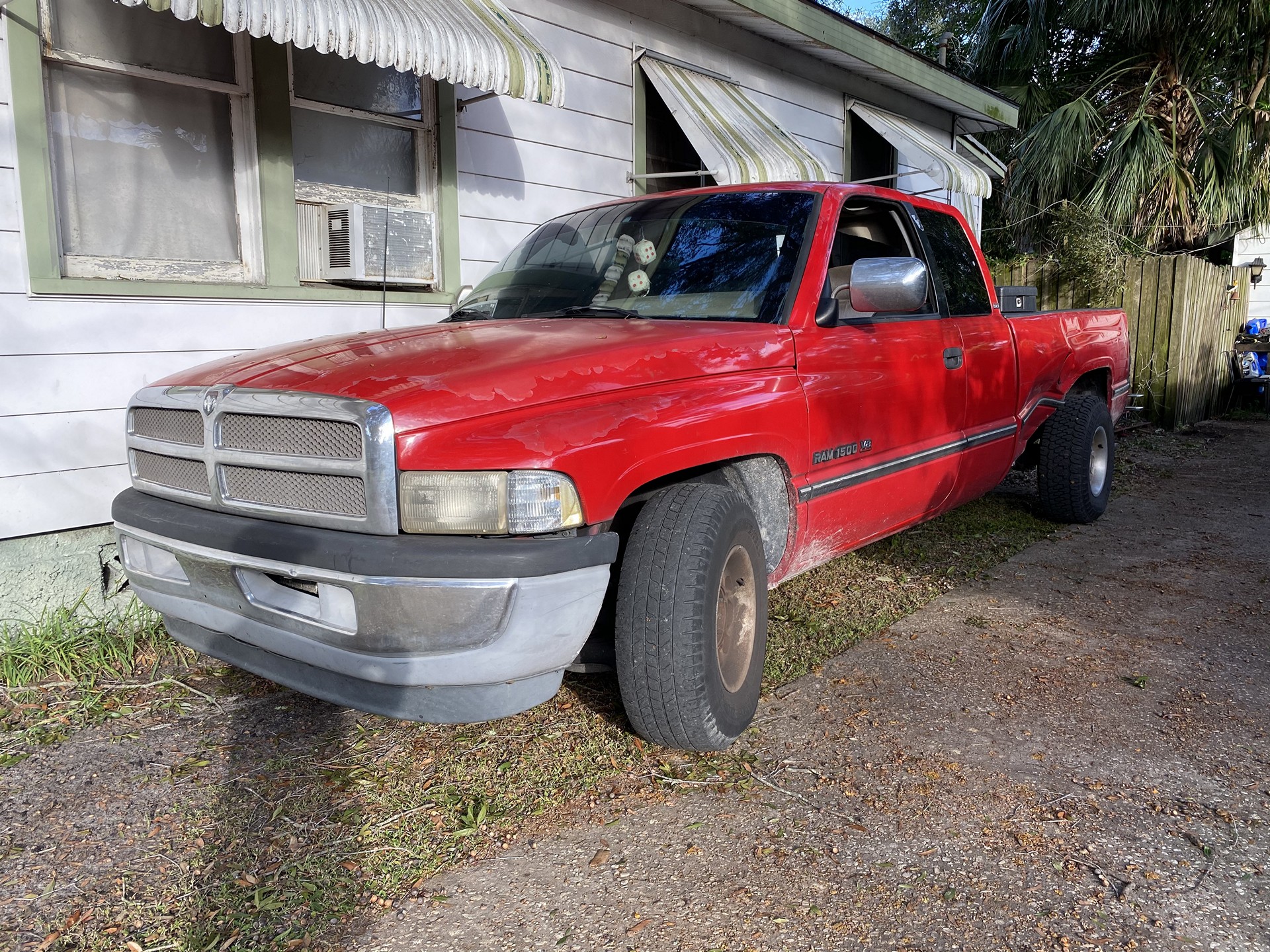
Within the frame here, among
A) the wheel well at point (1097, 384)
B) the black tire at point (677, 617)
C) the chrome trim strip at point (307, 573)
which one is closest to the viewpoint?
the chrome trim strip at point (307, 573)

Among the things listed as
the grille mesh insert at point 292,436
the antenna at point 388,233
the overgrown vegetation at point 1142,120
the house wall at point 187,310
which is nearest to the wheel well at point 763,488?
the grille mesh insert at point 292,436

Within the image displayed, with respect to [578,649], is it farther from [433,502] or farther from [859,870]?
[859,870]

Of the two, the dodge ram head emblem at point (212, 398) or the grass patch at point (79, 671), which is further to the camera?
the grass patch at point (79, 671)

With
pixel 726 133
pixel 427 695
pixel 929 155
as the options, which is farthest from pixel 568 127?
pixel 427 695

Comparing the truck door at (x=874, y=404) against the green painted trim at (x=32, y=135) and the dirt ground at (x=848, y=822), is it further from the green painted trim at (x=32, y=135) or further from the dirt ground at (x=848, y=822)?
the green painted trim at (x=32, y=135)

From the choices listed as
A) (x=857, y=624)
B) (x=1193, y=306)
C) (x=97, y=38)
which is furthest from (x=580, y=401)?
(x=1193, y=306)

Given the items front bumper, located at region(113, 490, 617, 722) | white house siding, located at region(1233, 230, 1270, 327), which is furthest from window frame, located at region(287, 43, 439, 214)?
white house siding, located at region(1233, 230, 1270, 327)

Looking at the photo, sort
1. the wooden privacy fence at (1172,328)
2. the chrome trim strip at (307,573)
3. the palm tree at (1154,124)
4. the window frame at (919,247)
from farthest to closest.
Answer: the palm tree at (1154,124)
the wooden privacy fence at (1172,328)
the window frame at (919,247)
the chrome trim strip at (307,573)

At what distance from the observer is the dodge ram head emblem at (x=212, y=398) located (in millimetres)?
2641

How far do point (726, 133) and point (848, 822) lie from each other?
5091 mm

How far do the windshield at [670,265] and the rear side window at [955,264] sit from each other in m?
1.02

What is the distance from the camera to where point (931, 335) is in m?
4.02

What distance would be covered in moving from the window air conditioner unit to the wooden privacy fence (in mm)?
7456

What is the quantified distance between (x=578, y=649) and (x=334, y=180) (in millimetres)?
3688
